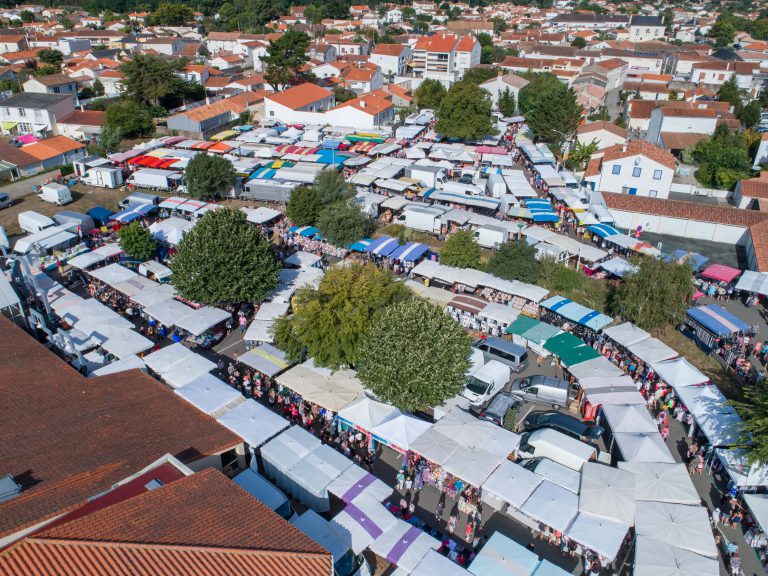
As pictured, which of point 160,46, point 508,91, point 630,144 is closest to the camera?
point 630,144

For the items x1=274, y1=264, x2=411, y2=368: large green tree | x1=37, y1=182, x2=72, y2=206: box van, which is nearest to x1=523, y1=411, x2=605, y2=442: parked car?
x1=274, y1=264, x2=411, y2=368: large green tree

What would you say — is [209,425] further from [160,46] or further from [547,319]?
[160,46]

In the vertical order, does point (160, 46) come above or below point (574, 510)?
above

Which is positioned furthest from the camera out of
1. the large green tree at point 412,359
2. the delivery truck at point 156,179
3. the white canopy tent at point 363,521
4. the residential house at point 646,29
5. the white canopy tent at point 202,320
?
the residential house at point 646,29

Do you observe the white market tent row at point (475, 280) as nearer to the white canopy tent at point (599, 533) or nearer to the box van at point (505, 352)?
the box van at point (505, 352)

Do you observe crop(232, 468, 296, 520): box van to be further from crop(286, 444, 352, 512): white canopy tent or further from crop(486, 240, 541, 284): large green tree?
crop(486, 240, 541, 284): large green tree

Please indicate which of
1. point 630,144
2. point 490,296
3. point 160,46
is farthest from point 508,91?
point 160,46

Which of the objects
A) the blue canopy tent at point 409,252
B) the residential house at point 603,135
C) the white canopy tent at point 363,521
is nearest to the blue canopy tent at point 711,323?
the blue canopy tent at point 409,252
